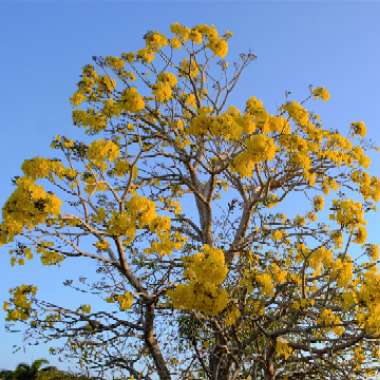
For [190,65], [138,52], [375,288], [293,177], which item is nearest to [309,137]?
[293,177]

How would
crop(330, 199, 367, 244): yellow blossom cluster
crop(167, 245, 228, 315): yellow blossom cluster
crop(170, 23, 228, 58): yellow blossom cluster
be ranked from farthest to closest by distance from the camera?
1. crop(170, 23, 228, 58): yellow blossom cluster
2. crop(330, 199, 367, 244): yellow blossom cluster
3. crop(167, 245, 228, 315): yellow blossom cluster

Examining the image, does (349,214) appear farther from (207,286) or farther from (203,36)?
(203,36)

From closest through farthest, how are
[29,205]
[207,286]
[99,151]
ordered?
[207,286]
[29,205]
[99,151]

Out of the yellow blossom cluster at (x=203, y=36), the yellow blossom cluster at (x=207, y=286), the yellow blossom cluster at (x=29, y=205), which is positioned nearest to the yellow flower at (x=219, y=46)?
the yellow blossom cluster at (x=203, y=36)

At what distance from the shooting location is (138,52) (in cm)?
994

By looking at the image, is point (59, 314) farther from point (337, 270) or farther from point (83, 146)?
point (337, 270)

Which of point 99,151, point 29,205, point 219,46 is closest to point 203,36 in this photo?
point 219,46

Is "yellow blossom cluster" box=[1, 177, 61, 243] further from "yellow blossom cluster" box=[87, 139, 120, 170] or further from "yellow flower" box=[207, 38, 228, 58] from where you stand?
"yellow flower" box=[207, 38, 228, 58]

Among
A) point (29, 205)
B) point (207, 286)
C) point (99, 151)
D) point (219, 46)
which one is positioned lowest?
point (207, 286)

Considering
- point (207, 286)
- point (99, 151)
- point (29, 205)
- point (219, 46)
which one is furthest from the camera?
point (219, 46)

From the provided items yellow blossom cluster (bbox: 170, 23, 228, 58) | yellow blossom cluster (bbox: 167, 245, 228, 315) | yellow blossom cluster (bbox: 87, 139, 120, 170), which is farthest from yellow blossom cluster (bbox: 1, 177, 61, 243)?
yellow blossom cluster (bbox: 170, 23, 228, 58)

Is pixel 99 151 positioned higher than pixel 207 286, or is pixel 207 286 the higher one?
pixel 99 151

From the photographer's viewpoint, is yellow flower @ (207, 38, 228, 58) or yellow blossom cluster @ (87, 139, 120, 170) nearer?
yellow blossom cluster @ (87, 139, 120, 170)

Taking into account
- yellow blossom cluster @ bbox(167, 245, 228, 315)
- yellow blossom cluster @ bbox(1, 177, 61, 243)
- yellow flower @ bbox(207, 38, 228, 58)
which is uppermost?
yellow flower @ bbox(207, 38, 228, 58)
